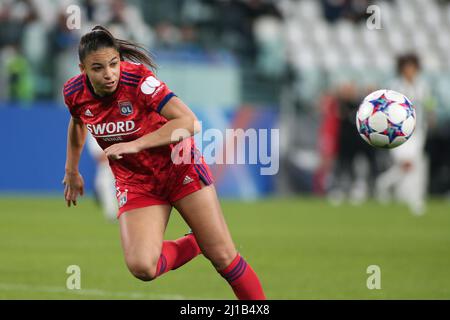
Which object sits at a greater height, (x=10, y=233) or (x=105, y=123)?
(x=105, y=123)

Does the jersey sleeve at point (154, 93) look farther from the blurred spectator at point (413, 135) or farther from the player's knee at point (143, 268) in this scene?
the blurred spectator at point (413, 135)

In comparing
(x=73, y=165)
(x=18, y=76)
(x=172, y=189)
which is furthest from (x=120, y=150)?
(x=18, y=76)

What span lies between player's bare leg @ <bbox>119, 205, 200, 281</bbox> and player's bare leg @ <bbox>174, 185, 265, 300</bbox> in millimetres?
191

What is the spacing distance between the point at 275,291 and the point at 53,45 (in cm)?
1236

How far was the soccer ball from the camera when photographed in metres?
7.50

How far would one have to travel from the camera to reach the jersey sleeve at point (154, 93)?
6176 millimetres

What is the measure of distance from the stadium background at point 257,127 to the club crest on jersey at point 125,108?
204 centimetres

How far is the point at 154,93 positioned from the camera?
6211 millimetres

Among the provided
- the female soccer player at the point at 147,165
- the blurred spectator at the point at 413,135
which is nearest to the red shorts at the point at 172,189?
the female soccer player at the point at 147,165

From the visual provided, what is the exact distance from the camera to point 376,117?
762 centimetres

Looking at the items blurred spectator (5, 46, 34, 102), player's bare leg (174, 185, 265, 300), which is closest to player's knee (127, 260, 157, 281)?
player's bare leg (174, 185, 265, 300)

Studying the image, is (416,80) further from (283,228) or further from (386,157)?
(386,157)

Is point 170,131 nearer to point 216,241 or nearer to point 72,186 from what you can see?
point 216,241
